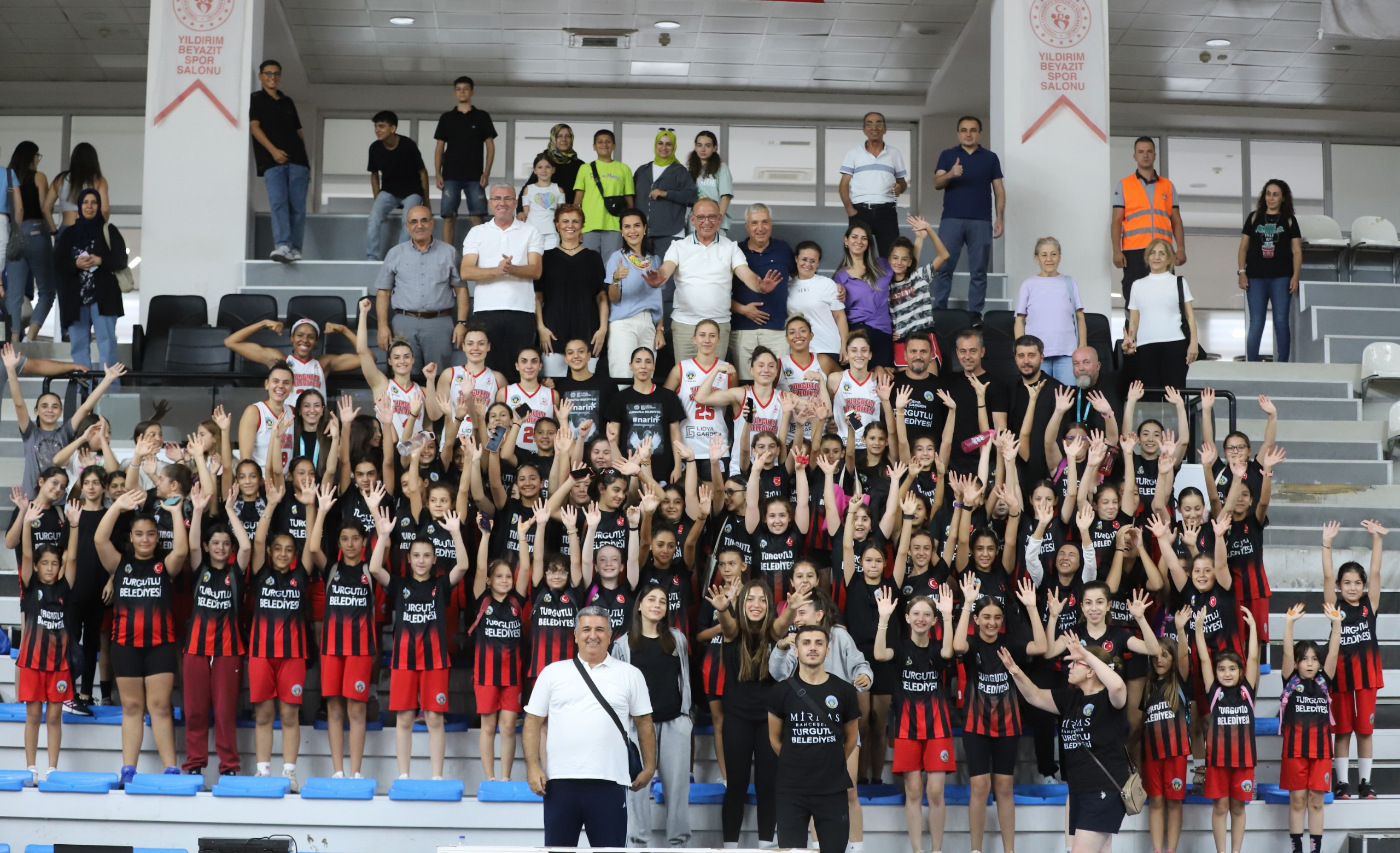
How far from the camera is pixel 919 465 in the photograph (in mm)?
8406

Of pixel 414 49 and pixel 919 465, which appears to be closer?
pixel 919 465

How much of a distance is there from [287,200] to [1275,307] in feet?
28.5

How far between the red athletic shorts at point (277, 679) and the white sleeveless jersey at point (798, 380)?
3396 millimetres

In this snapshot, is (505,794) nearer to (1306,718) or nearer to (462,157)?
(1306,718)

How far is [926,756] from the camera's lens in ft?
24.4

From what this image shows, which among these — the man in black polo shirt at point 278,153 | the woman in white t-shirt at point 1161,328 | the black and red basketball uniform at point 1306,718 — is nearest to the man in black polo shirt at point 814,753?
the black and red basketball uniform at point 1306,718

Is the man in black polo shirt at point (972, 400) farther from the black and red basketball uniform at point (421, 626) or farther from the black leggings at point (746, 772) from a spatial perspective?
the black and red basketball uniform at point (421, 626)

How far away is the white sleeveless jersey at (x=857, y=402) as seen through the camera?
8.96m

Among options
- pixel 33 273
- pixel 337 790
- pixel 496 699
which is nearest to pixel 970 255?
pixel 496 699

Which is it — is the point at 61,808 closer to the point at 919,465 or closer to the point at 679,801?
the point at 679,801

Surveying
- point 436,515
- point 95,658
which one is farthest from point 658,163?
point 95,658

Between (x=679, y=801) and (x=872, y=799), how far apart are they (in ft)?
3.59

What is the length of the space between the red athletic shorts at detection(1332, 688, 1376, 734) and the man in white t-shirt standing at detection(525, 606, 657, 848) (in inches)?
160

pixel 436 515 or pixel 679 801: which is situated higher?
pixel 436 515
